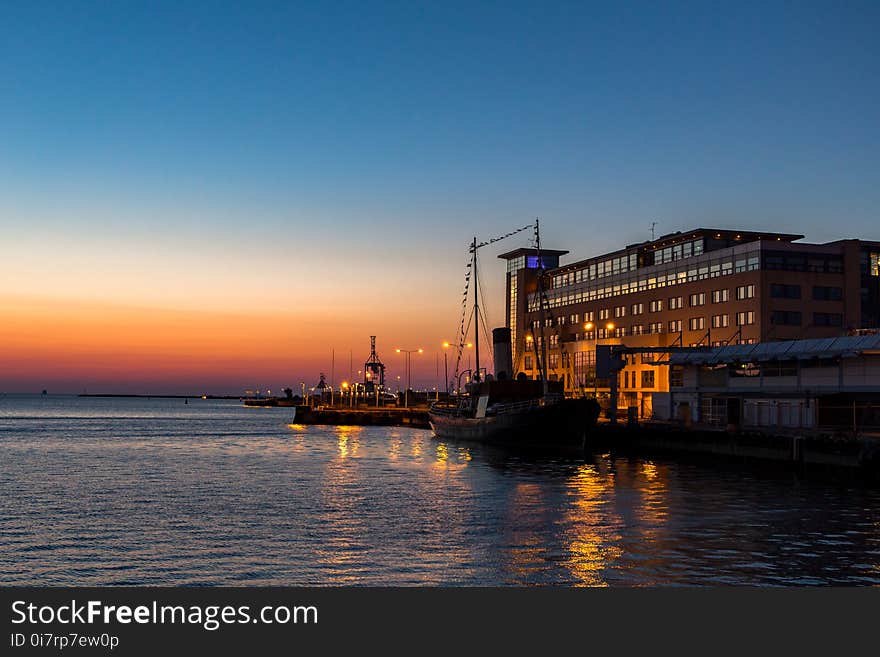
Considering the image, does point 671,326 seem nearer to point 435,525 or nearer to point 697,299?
point 697,299

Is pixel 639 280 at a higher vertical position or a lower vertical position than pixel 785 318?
higher

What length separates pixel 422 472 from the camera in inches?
2522

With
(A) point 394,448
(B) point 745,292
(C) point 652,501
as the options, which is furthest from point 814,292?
(C) point 652,501

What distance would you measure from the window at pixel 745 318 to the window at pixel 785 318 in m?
2.35

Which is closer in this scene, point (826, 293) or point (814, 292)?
point (814, 292)

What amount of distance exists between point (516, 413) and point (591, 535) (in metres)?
51.9

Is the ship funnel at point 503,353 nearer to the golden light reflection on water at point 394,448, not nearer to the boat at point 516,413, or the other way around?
the boat at point 516,413

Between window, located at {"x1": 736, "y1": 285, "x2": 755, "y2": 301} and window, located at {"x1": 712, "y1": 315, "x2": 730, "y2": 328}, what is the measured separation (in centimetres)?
316

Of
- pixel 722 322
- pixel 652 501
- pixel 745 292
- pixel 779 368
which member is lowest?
pixel 652 501

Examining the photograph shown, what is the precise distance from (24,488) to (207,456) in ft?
99.1

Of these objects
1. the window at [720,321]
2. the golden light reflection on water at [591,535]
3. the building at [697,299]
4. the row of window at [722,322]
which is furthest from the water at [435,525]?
the window at [720,321]

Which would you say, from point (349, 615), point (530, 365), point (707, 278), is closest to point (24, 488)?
point (349, 615)

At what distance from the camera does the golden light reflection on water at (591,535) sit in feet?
86.8

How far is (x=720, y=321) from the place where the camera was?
389 feet
